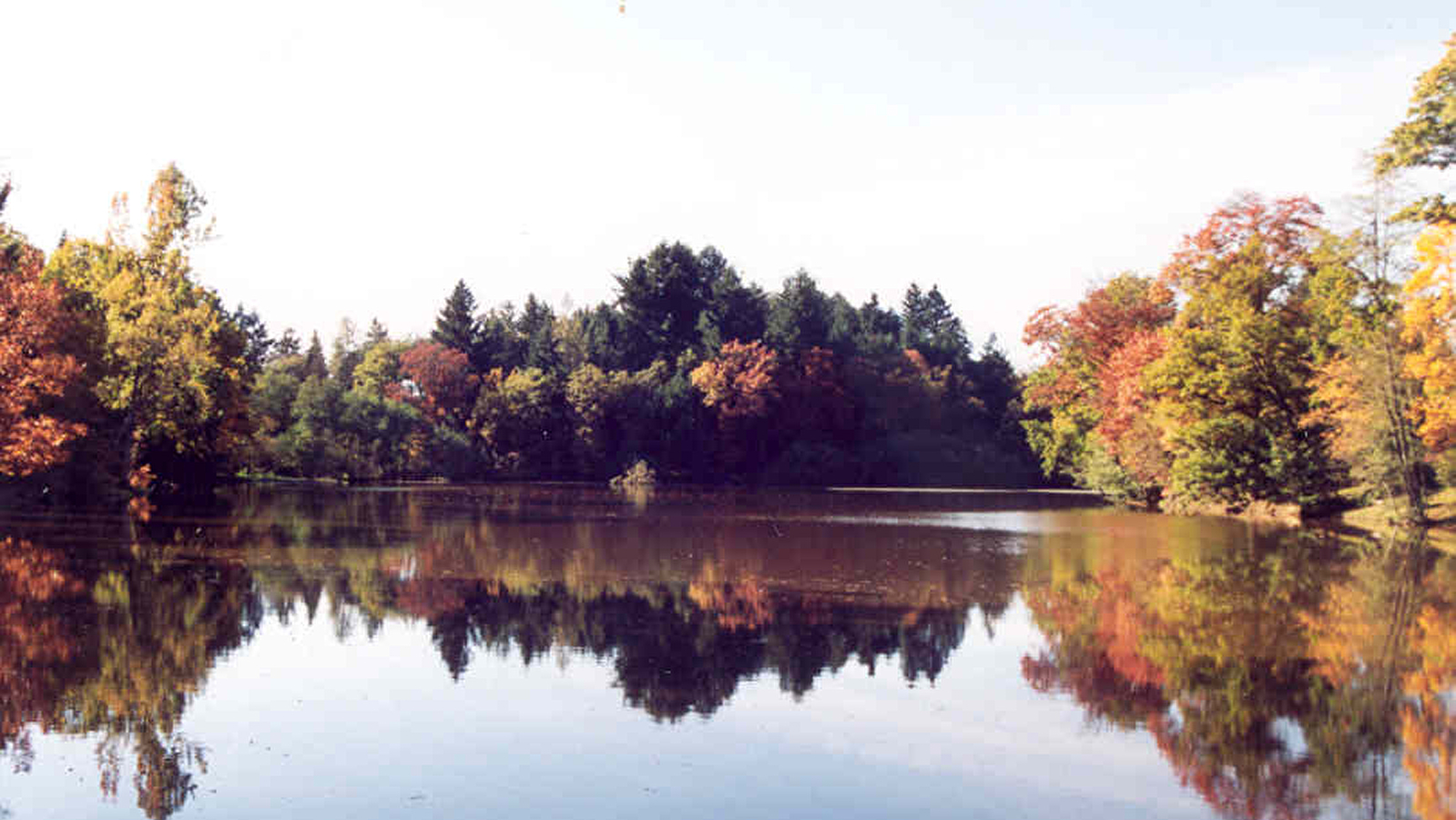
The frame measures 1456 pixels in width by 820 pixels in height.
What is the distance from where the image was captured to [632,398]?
271 ft

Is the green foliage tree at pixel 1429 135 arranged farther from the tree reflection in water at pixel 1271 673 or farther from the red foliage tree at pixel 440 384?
the red foliage tree at pixel 440 384

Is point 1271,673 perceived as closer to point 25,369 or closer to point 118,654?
point 118,654

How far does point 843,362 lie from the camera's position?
90.9 m

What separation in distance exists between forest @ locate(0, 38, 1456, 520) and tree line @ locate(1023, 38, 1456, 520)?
10 cm

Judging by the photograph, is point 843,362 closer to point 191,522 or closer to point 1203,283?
point 1203,283

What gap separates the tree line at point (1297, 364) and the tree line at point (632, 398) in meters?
32.0

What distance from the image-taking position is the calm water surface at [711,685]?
8273mm

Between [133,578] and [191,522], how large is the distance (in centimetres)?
1379

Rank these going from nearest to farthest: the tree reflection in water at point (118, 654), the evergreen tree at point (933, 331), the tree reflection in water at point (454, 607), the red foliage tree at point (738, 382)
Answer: the tree reflection in water at point (118, 654)
the tree reflection in water at point (454, 607)
the red foliage tree at point (738, 382)
the evergreen tree at point (933, 331)

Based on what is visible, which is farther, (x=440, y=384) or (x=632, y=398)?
(x=440, y=384)

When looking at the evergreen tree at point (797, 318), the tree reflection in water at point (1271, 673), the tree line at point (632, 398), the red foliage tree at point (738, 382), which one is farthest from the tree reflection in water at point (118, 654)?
the evergreen tree at point (797, 318)

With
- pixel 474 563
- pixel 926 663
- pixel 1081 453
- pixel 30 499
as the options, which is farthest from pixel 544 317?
pixel 926 663

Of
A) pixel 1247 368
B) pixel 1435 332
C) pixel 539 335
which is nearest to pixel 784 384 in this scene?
pixel 539 335

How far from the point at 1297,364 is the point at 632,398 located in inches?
1925
